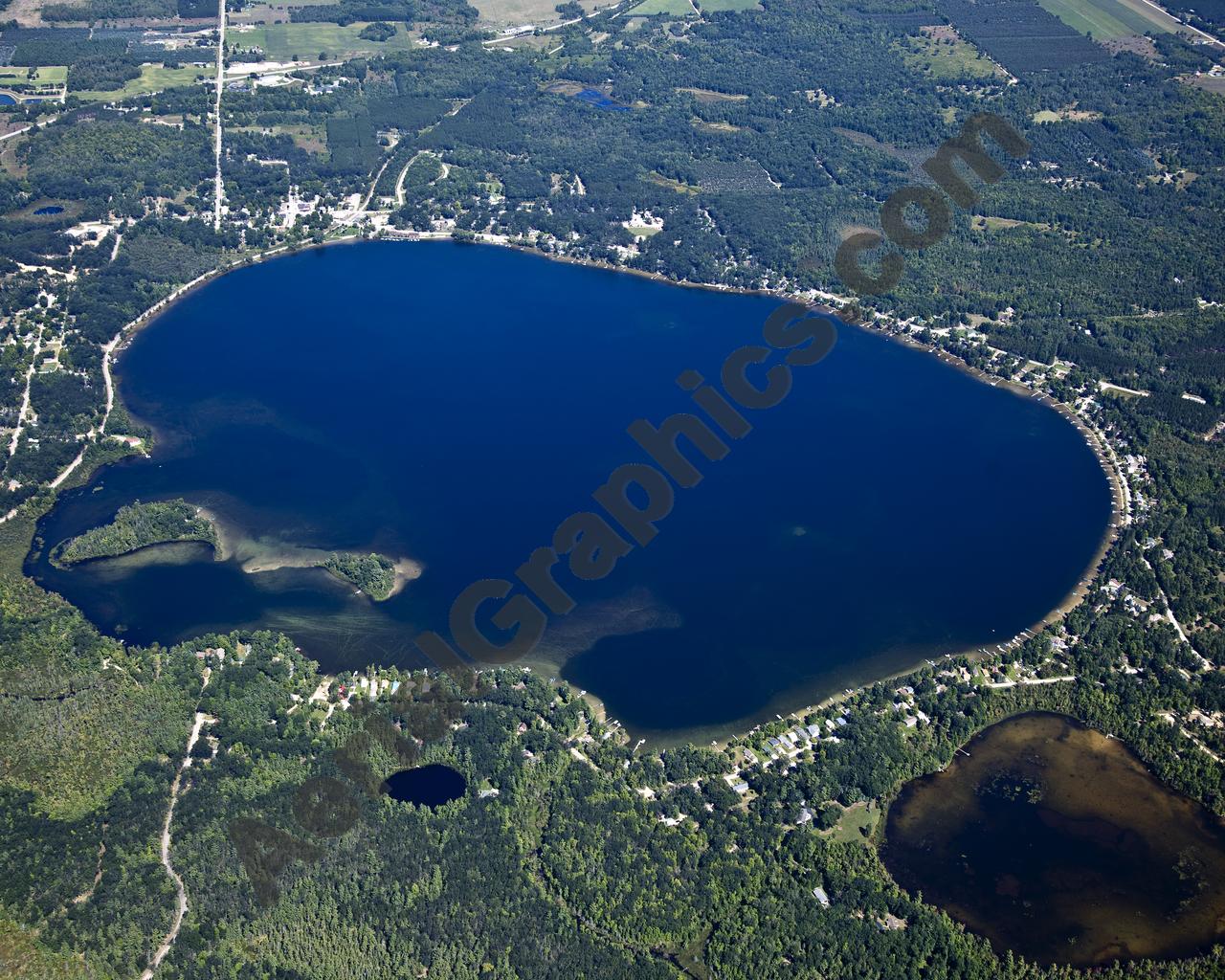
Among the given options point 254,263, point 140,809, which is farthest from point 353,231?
point 140,809

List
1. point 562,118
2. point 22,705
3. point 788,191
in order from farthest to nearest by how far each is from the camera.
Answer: point 562,118 < point 788,191 < point 22,705

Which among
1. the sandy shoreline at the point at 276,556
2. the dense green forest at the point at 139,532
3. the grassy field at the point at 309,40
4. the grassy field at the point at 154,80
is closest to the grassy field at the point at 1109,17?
the grassy field at the point at 309,40

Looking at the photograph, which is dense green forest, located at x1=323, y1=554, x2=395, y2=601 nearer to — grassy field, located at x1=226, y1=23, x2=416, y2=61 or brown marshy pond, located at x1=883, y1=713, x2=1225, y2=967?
brown marshy pond, located at x1=883, y1=713, x2=1225, y2=967

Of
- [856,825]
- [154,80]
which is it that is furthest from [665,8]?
[856,825]

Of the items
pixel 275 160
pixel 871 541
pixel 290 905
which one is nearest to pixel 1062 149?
pixel 871 541

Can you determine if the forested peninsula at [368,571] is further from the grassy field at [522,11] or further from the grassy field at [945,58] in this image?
the grassy field at [522,11]

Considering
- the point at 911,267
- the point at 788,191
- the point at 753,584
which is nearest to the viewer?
the point at 753,584

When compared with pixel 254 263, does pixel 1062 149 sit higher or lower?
higher

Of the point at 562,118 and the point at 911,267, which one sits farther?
the point at 562,118

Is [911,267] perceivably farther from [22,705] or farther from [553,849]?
[22,705]
